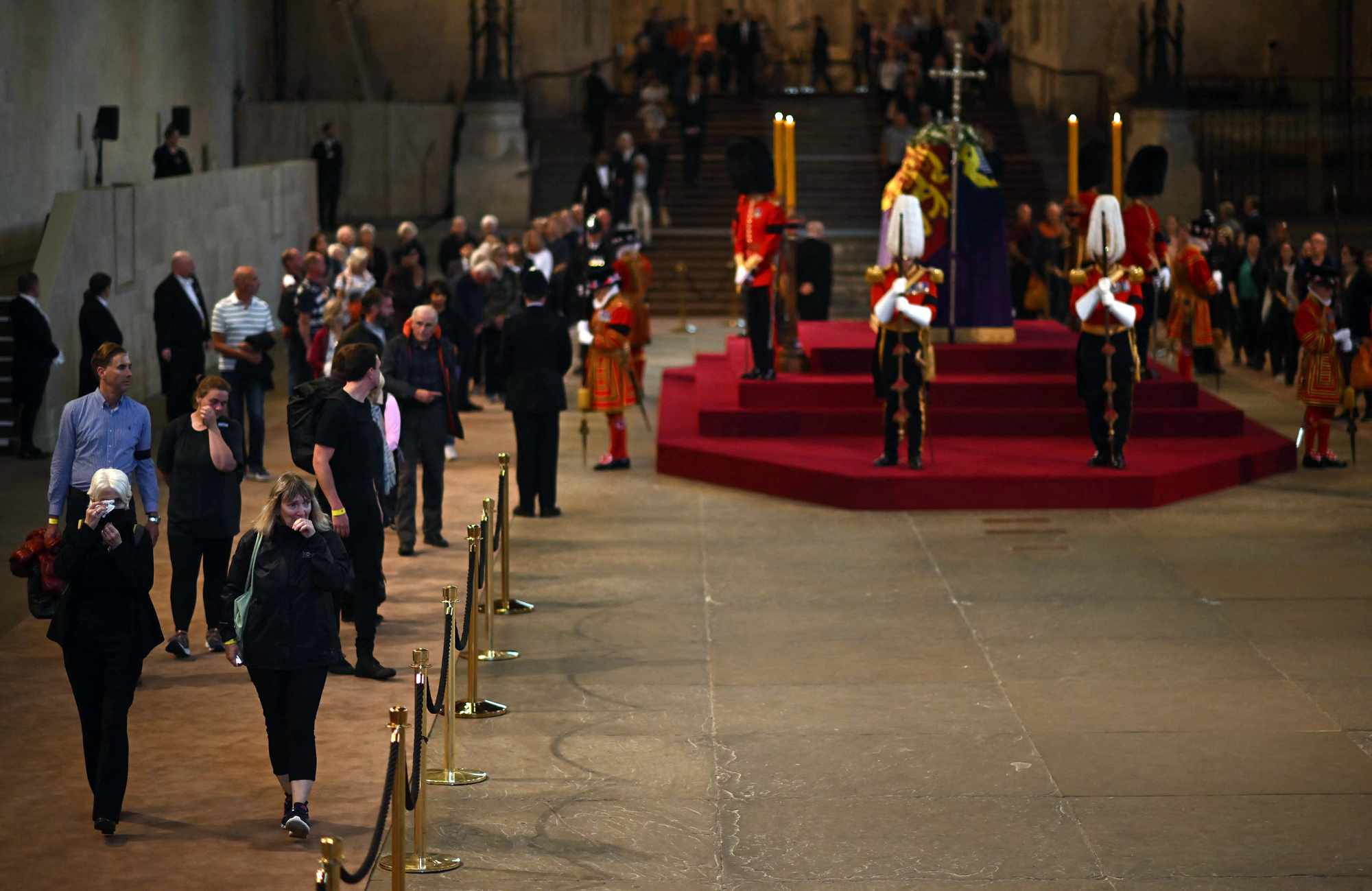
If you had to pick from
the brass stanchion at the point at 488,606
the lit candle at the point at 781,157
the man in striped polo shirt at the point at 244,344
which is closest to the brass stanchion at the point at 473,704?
the brass stanchion at the point at 488,606

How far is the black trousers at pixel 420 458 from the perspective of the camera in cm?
1311

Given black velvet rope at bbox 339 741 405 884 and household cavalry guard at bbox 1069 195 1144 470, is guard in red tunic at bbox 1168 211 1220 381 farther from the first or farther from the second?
black velvet rope at bbox 339 741 405 884

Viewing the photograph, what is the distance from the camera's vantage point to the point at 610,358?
1585 cm

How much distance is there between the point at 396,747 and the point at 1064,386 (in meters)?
11.2

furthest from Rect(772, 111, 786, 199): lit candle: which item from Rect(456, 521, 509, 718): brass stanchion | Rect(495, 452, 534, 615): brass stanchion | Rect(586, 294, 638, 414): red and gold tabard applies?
Rect(456, 521, 509, 718): brass stanchion

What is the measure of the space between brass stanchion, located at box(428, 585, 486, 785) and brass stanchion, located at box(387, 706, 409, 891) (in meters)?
1.48

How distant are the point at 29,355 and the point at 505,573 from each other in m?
6.87

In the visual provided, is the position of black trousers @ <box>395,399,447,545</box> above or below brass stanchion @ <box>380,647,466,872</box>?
above

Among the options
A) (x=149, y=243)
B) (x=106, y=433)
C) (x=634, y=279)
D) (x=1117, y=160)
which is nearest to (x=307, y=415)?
(x=106, y=433)

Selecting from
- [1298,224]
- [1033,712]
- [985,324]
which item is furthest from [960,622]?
[1298,224]

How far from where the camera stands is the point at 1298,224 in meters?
31.3

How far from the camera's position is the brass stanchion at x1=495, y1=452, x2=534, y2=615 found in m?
11.4

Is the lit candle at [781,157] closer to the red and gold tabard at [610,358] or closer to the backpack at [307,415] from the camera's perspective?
the red and gold tabard at [610,358]

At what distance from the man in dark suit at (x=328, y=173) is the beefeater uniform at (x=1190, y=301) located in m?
16.7
